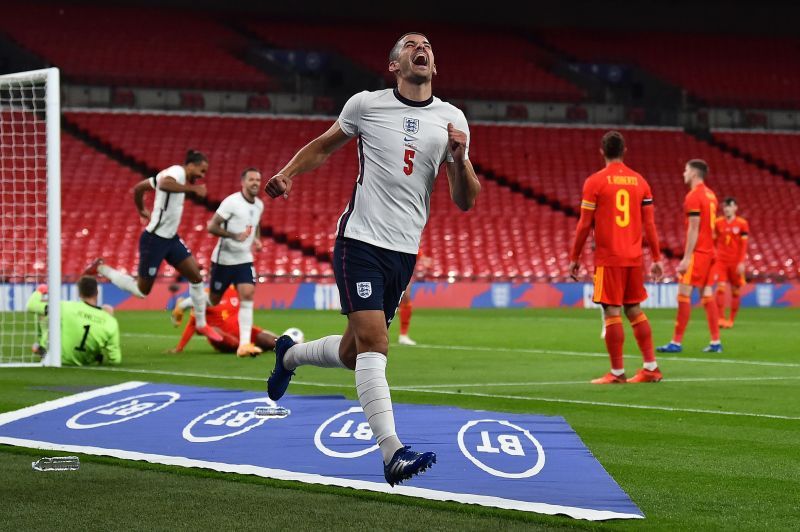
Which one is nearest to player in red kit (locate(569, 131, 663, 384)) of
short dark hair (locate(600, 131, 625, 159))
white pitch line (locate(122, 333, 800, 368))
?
short dark hair (locate(600, 131, 625, 159))

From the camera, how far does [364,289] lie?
21.7 feet

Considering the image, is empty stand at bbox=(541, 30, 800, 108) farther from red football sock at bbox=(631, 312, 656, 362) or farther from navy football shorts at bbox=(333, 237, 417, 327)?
navy football shorts at bbox=(333, 237, 417, 327)

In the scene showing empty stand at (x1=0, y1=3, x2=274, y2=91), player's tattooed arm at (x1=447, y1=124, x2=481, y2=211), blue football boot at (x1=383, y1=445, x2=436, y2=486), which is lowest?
blue football boot at (x1=383, y1=445, x2=436, y2=486)

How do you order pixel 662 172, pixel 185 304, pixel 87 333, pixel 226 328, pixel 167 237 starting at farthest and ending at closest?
1. pixel 662 172
2. pixel 185 304
3. pixel 226 328
4. pixel 167 237
5. pixel 87 333

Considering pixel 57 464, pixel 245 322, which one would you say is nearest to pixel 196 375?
pixel 245 322

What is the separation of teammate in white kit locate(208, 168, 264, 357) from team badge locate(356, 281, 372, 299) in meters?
9.08

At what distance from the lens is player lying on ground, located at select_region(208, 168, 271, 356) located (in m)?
15.7

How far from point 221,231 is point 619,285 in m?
5.62

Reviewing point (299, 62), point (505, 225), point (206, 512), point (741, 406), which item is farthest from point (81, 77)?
point (206, 512)

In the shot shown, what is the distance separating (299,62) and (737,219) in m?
23.1

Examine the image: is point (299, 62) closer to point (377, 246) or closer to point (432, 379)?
point (432, 379)

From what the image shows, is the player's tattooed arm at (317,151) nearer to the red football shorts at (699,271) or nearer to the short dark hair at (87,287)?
the short dark hair at (87,287)

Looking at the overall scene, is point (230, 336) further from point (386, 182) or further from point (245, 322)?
point (386, 182)

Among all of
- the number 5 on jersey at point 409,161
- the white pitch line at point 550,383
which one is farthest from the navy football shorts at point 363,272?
the white pitch line at point 550,383
